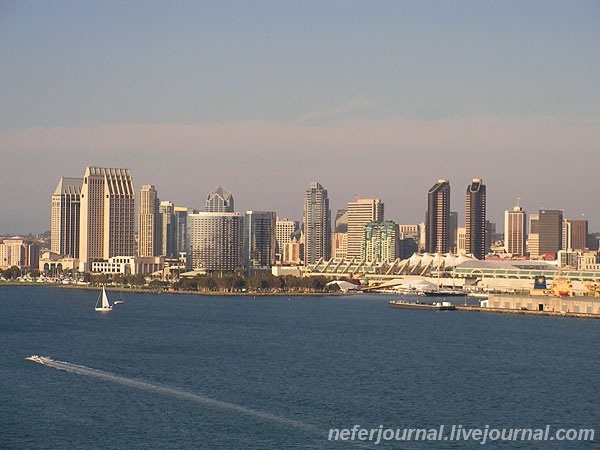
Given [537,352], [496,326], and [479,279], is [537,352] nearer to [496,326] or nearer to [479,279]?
[496,326]

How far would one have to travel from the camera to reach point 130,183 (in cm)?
8944

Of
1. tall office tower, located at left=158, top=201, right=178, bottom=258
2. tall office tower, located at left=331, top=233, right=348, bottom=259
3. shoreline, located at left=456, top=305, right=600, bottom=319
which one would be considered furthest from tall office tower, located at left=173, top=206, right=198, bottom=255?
shoreline, located at left=456, top=305, right=600, bottom=319

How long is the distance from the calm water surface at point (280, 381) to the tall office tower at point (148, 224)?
72.6 meters

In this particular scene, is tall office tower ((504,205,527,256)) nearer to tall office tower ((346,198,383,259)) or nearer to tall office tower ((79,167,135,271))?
tall office tower ((346,198,383,259))

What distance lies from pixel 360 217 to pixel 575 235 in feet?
87.2

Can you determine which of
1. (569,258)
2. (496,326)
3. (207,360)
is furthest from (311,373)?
(569,258)

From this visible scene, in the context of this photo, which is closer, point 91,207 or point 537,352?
point 537,352

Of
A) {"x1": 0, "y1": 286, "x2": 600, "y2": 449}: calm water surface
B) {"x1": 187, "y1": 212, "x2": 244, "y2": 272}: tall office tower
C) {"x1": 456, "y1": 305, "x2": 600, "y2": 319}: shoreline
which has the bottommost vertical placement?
{"x1": 0, "y1": 286, "x2": 600, "y2": 449}: calm water surface

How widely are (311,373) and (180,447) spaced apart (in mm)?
6789

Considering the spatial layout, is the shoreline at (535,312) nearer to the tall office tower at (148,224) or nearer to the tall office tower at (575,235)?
the tall office tower at (148,224)

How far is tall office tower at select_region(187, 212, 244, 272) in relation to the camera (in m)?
81.8

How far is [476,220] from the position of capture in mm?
112062

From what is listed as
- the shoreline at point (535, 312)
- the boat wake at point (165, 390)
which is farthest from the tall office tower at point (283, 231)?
the boat wake at point (165, 390)

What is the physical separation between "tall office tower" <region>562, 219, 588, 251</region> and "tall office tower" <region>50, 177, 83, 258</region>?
171 ft
